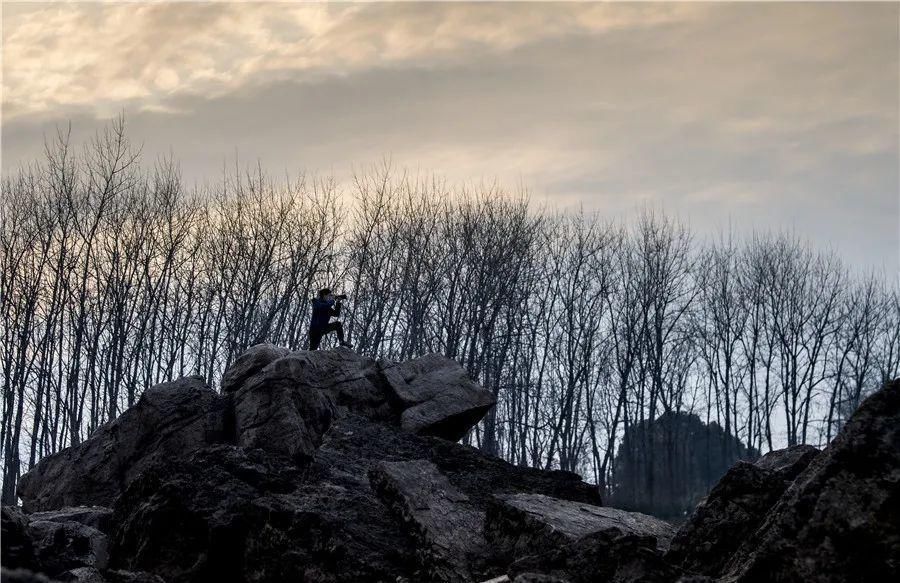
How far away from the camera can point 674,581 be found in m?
8.06

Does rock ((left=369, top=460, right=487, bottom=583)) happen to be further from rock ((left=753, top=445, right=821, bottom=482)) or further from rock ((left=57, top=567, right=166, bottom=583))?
rock ((left=753, top=445, right=821, bottom=482))

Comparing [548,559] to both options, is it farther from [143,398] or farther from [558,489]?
[143,398]

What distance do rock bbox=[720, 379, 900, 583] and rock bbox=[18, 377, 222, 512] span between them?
12.7 m

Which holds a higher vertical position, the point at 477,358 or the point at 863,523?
the point at 477,358

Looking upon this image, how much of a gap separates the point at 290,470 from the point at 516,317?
107ft

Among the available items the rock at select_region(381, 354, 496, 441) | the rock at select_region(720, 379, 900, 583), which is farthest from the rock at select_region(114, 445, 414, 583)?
the rock at select_region(381, 354, 496, 441)

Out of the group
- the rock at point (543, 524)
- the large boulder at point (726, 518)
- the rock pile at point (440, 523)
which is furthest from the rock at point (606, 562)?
the large boulder at point (726, 518)

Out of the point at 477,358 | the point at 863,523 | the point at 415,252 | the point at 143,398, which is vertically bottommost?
→ the point at 863,523

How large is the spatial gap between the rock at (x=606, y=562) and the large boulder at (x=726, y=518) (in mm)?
789

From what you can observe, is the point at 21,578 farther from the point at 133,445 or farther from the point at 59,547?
the point at 133,445

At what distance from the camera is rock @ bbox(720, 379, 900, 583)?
7.43m

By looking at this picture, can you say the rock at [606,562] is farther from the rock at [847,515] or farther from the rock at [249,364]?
the rock at [249,364]

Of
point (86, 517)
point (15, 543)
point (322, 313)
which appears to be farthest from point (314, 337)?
point (15, 543)

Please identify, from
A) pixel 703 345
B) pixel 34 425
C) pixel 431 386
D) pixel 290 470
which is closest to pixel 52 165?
pixel 34 425
